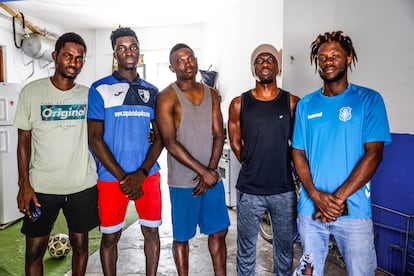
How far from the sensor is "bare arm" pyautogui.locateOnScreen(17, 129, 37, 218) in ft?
6.03

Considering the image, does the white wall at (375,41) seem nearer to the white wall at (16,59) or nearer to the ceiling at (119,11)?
the ceiling at (119,11)

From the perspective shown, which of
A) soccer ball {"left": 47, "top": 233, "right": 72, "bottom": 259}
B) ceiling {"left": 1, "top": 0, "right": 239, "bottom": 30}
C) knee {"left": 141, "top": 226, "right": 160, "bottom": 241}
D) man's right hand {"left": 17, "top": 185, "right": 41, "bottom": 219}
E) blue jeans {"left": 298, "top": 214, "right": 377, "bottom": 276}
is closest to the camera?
blue jeans {"left": 298, "top": 214, "right": 377, "bottom": 276}

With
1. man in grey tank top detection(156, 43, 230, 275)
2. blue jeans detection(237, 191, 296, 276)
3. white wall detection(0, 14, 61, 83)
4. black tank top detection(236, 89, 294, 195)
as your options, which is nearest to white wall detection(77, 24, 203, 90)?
white wall detection(0, 14, 61, 83)

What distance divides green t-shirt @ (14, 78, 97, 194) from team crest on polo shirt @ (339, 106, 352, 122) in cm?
143

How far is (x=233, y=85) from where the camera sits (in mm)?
5074

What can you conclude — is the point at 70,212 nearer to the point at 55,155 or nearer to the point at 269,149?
the point at 55,155

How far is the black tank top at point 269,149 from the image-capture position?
6.07ft

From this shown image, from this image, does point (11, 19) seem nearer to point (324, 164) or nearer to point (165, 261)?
point (165, 261)

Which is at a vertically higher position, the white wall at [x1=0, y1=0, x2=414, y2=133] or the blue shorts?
the white wall at [x1=0, y1=0, x2=414, y2=133]

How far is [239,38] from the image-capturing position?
4777 millimetres

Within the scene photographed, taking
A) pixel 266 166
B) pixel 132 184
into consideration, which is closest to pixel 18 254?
pixel 132 184

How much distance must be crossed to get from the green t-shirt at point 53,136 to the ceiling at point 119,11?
367cm

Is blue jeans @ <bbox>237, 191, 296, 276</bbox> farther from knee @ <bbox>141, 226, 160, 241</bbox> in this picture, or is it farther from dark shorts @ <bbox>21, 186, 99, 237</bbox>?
dark shorts @ <bbox>21, 186, 99, 237</bbox>

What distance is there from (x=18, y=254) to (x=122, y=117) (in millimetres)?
2075
